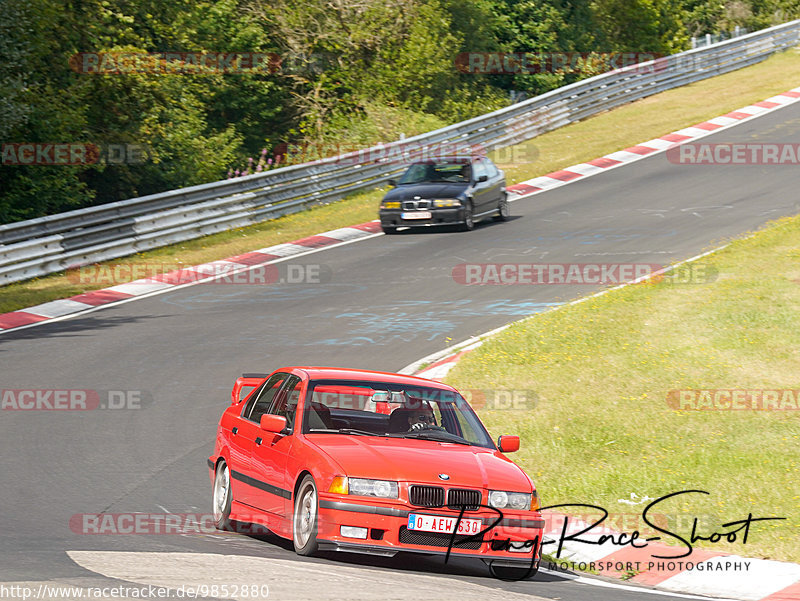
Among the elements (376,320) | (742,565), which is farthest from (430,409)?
(376,320)

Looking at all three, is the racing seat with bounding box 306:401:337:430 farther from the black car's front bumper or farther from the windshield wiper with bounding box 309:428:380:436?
the black car's front bumper

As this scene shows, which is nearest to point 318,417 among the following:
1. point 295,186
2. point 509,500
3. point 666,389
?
point 509,500

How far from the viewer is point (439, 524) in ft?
25.1

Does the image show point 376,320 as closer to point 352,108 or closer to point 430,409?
point 430,409

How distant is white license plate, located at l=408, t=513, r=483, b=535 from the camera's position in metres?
7.60

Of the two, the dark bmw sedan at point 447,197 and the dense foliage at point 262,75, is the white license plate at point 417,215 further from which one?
the dense foliage at point 262,75

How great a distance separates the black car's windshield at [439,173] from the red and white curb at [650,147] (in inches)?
139

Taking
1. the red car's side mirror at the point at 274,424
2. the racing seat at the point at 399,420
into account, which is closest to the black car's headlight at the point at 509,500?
the racing seat at the point at 399,420

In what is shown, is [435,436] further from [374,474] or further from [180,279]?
[180,279]

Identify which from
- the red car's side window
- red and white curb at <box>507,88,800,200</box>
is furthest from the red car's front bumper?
red and white curb at <box>507,88,800,200</box>

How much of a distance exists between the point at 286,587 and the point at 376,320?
11.0 m

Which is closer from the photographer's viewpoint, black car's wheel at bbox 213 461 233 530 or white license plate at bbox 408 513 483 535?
white license plate at bbox 408 513 483 535

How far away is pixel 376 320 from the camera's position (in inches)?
690

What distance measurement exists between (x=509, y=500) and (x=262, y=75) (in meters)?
32.1
